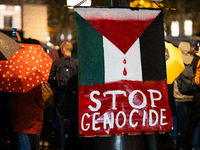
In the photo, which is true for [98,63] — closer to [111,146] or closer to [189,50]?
→ [111,146]

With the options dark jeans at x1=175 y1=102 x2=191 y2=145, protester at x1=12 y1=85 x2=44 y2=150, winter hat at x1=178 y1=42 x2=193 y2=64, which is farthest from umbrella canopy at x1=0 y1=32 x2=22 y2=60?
dark jeans at x1=175 y1=102 x2=191 y2=145

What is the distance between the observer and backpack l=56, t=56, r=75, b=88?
22.7ft

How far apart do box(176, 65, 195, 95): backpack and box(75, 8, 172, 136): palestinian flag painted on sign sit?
3848 mm

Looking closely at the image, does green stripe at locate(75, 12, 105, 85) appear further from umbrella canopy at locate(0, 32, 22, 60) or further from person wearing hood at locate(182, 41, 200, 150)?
person wearing hood at locate(182, 41, 200, 150)

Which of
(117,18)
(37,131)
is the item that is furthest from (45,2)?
(117,18)

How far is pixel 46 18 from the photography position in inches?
1045

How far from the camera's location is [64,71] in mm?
6945

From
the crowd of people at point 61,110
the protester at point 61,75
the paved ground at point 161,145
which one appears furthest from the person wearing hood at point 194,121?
the protester at point 61,75

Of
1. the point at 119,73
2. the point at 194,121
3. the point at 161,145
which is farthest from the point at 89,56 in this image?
the point at 161,145

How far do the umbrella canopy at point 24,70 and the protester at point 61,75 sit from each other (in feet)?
4.42

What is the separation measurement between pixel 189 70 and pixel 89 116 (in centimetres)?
434

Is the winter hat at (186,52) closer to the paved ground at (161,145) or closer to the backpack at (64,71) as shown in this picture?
the paved ground at (161,145)

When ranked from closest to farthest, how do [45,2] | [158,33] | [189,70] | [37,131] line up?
[158,33]
[37,131]
[189,70]
[45,2]

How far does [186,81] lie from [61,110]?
137 inches
